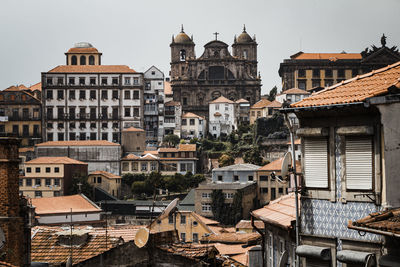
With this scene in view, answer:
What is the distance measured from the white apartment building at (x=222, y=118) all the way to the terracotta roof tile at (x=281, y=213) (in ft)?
387

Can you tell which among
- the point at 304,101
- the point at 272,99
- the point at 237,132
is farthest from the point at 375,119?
the point at 272,99

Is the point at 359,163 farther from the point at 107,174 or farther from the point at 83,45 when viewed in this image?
the point at 83,45

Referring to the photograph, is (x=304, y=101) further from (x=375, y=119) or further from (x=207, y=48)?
(x=207, y=48)

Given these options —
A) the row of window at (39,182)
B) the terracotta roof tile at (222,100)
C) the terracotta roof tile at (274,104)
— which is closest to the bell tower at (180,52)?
the terracotta roof tile at (222,100)

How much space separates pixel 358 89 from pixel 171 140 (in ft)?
372

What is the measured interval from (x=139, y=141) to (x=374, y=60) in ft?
141

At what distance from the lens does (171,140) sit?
12669 cm

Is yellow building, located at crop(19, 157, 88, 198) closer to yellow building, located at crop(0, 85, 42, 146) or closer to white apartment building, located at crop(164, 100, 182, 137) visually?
yellow building, located at crop(0, 85, 42, 146)

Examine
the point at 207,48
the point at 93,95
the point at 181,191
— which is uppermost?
the point at 207,48

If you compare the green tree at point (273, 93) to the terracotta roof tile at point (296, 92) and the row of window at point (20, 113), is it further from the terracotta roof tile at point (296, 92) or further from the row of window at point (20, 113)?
the row of window at point (20, 113)

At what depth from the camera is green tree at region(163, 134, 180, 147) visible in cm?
12650

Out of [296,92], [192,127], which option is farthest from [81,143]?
[296,92]

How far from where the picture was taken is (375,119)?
1283 centimetres

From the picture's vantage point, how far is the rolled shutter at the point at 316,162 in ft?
45.2
